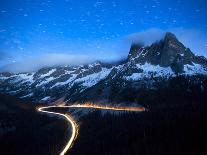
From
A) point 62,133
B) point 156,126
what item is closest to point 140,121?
point 156,126

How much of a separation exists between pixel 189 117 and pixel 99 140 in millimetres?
54310

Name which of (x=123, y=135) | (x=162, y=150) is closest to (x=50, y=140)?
(x=123, y=135)

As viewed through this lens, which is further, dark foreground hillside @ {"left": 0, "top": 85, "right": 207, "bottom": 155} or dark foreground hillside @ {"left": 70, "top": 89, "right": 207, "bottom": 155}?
dark foreground hillside @ {"left": 0, "top": 85, "right": 207, "bottom": 155}

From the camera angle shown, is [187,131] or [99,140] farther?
[99,140]

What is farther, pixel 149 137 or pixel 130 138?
pixel 130 138

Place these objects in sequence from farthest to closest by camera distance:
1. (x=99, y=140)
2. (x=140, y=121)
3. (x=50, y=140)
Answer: (x=140, y=121)
(x=50, y=140)
(x=99, y=140)

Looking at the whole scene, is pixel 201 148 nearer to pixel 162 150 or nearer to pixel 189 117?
pixel 162 150

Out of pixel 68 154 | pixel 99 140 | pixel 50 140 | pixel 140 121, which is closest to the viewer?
pixel 68 154

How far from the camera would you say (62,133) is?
589 feet

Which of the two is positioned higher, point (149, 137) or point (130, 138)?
point (149, 137)

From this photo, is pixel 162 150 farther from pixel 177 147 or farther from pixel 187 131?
pixel 187 131

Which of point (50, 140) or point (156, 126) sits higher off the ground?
point (156, 126)

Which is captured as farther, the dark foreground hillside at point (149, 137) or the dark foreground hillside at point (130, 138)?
the dark foreground hillside at point (130, 138)

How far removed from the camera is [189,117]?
17375 centimetres
